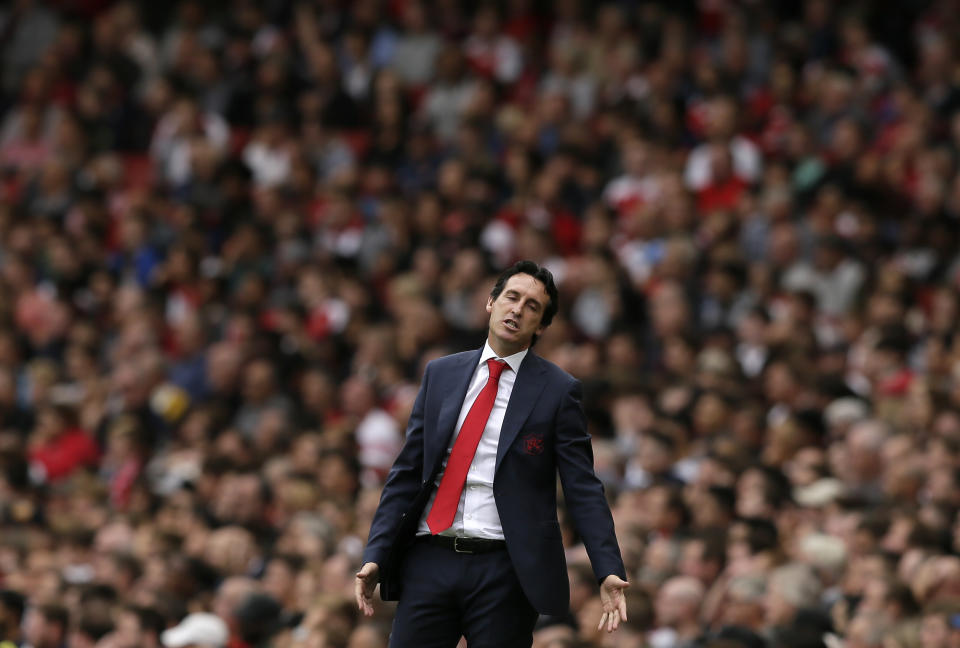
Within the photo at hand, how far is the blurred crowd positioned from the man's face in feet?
7.03

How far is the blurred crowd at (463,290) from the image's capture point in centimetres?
842

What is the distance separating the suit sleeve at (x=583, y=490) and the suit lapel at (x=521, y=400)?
0.11 m

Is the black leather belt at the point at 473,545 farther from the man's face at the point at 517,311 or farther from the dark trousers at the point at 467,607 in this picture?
the man's face at the point at 517,311

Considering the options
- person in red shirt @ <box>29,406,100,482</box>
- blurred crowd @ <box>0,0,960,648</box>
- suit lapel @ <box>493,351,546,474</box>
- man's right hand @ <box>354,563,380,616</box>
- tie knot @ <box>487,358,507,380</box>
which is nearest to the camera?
man's right hand @ <box>354,563,380,616</box>

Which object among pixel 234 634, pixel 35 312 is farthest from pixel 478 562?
pixel 35 312

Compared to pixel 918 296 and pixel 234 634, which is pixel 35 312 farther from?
pixel 918 296

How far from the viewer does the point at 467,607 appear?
5262mm

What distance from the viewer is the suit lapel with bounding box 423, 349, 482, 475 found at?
5.35m

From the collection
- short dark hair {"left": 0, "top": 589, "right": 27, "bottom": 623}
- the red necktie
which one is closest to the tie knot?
the red necktie

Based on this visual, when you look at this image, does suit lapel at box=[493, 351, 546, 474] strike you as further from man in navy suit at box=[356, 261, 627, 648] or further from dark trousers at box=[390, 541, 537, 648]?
dark trousers at box=[390, 541, 537, 648]

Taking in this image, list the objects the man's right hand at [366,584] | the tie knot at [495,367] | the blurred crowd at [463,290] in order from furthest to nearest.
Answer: the blurred crowd at [463,290]
the tie knot at [495,367]
the man's right hand at [366,584]

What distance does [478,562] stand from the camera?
5258 mm

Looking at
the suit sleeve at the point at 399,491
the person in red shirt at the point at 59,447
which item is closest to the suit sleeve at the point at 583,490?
the suit sleeve at the point at 399,491

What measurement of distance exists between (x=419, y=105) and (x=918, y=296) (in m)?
5.58
